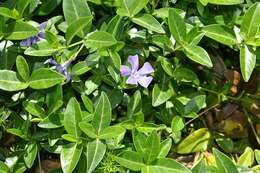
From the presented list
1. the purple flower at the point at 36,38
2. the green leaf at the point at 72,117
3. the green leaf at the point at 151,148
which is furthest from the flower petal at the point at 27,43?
the green leaf at the point at 151,148

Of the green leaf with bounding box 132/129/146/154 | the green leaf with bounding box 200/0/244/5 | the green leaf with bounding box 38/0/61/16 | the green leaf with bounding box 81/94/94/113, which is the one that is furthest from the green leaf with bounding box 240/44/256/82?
the green leaf with bounding box 38/0/61/16

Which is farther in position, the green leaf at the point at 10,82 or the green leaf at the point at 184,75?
the green leaf at the point at 184,75

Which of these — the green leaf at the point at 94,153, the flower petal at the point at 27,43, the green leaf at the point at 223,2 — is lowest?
the green leaf at the point at 94,153

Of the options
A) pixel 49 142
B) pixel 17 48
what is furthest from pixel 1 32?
pixel 49 142

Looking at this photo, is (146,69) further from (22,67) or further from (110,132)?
(22,67)

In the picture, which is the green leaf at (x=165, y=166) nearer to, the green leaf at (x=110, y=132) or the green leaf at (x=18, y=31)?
the green leaf at (x=110, y=132)

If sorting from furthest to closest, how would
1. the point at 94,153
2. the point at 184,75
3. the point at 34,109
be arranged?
1. the point at 184,75
2. the point at 34,109
3. the point at 94,153

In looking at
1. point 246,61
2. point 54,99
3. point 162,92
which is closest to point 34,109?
point 54,99
